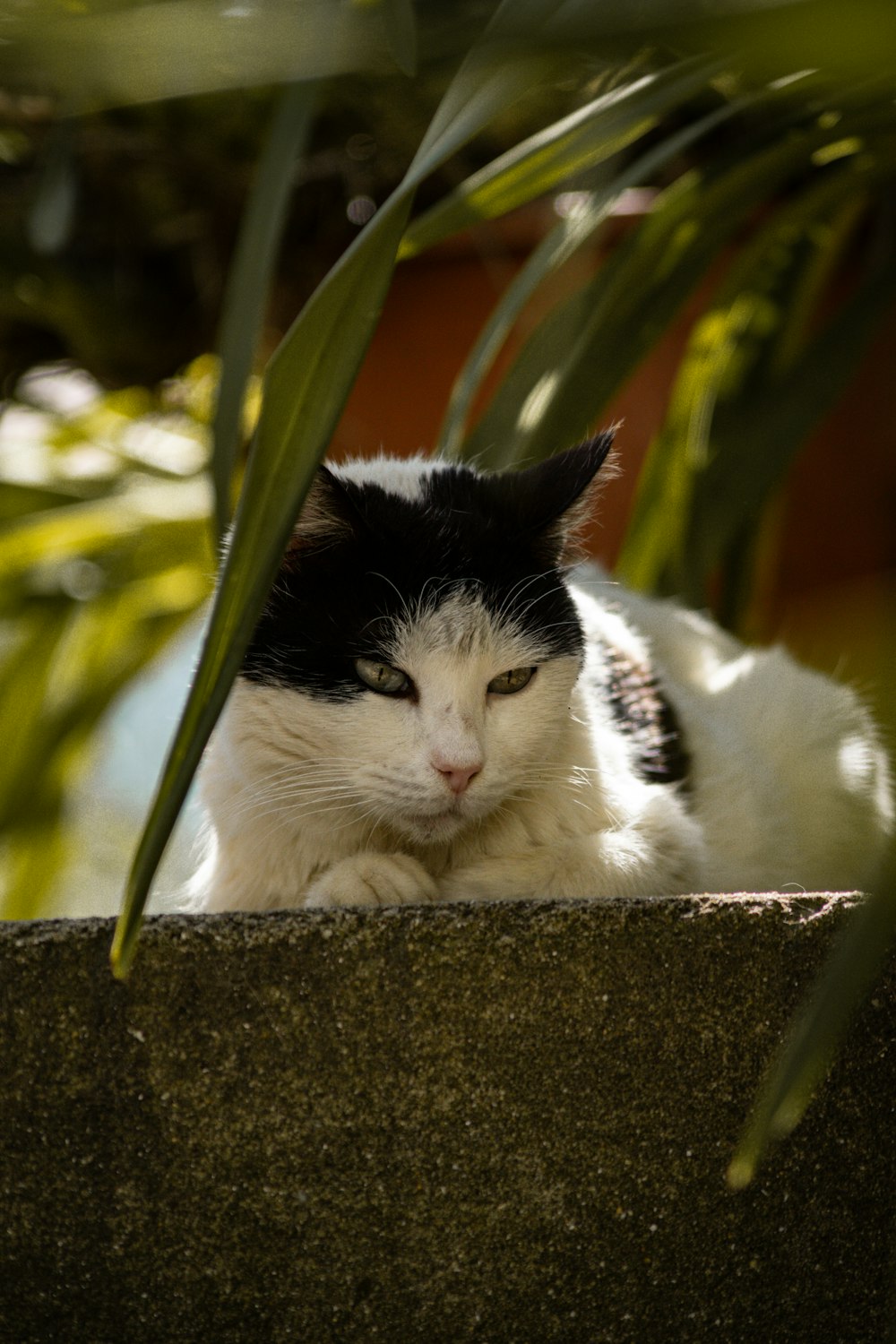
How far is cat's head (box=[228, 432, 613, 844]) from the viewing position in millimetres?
851

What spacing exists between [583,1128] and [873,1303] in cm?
20

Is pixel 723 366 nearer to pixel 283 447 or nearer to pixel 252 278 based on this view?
pixel 252 278

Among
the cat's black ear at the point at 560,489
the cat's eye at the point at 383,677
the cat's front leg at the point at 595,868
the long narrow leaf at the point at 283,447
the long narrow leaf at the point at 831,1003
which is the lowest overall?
the cat's front leg at the point at 595,868

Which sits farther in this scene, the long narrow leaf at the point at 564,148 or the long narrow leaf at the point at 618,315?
the long narrow leaf at the point at 618,315

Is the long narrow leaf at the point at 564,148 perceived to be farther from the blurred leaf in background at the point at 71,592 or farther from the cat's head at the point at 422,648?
the blurred leaf in background at the point at 71,592

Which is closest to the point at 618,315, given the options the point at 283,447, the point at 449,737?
the point at 449,737

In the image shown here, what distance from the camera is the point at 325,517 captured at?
0.89 metres

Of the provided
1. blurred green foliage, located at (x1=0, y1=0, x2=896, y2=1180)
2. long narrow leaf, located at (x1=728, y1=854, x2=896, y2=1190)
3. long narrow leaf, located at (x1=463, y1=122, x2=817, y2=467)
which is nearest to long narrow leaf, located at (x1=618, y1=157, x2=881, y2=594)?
blurred green foliage, located at (x1=0, y1=0, x2=896, y2=1180)

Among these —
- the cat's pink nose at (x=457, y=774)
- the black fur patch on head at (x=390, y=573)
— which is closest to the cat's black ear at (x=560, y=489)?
the black fur patch on head at (x=390, y=573)

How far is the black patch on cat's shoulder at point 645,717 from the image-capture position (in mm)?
1023

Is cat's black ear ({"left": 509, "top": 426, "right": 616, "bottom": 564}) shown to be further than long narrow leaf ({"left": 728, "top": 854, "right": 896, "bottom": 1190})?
Yes

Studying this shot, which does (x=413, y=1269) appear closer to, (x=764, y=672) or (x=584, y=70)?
(x=764, y=672)

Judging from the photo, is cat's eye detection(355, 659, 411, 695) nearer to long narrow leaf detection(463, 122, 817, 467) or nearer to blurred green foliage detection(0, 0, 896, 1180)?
blurred green foliage detection(0, 0, 896, 1180)

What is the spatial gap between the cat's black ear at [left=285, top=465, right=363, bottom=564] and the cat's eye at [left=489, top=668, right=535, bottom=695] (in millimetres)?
151
